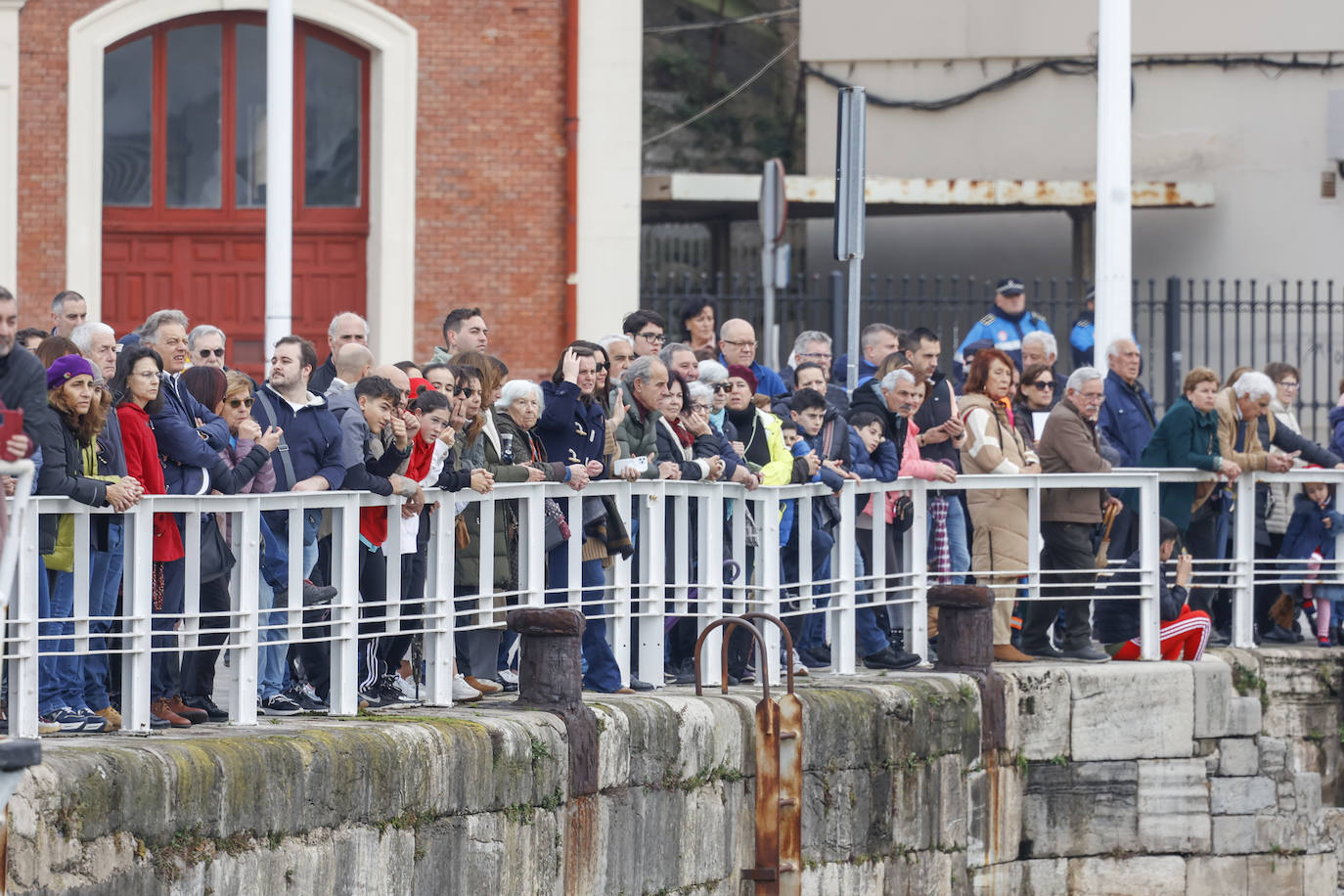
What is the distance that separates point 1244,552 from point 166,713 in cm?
741

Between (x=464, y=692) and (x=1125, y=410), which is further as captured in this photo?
(x=1125, y=410)

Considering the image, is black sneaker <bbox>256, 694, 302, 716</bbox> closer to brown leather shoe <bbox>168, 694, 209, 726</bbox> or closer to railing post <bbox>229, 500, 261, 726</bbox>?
brown leather shoe <bbox>168, 694, 209, 726</bbox>

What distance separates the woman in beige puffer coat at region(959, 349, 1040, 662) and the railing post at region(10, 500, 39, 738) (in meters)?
6.29

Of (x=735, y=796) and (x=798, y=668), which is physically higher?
(x=798, y=668)

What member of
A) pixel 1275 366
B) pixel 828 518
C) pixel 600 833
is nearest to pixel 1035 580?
pixel 828 518

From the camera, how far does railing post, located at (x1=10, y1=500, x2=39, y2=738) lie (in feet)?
23.9

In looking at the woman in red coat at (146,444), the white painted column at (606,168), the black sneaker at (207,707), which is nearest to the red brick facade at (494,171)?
the white painted column at (606,168)

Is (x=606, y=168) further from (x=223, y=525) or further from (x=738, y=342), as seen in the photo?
(x=223, y=525)

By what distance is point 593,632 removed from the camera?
33.4 ft

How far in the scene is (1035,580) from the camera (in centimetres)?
1259

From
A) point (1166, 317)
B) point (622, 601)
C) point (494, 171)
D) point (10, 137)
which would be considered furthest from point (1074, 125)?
point (622, 601)

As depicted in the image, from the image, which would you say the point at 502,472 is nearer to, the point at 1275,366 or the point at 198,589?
the point at 198,589

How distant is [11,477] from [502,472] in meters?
2.75

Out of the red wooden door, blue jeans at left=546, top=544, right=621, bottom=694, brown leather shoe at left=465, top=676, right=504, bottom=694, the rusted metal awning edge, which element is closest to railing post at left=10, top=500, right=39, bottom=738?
brown leather shoe at left=465, top=676, right=504, bottom=694
